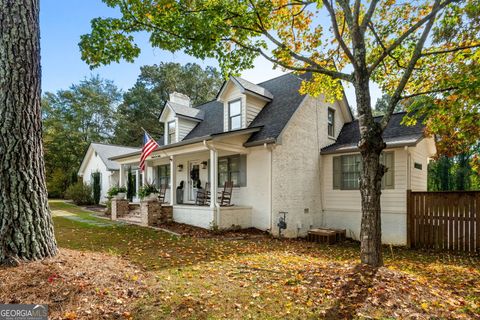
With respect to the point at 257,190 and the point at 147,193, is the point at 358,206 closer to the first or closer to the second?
the point at 257,190

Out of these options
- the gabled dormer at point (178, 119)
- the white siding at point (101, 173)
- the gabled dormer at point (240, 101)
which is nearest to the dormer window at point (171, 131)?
the gabled dormer at point (178, 119)

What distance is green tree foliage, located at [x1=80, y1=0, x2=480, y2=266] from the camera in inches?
203

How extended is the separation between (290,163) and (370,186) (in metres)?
6.37

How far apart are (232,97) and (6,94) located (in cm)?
951

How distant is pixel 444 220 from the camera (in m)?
9.06

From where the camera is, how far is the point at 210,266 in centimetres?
546

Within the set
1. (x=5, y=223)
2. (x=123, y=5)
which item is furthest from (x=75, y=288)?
(x=123, y=5)

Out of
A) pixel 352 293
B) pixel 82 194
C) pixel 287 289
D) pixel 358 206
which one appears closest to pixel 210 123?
pixel 358 206

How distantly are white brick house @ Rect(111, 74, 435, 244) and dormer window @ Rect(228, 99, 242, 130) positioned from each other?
0.05 meters

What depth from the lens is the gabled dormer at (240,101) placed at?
12.5m

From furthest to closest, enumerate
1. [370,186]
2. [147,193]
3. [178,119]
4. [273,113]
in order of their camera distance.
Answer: [178,119] → [273,113] → [147,193] → [370,186]

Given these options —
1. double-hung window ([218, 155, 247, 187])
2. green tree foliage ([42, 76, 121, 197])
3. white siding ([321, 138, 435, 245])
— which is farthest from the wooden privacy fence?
green tree foliage ([42, 76, 121, 197])

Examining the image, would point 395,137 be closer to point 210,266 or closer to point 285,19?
point 285,19

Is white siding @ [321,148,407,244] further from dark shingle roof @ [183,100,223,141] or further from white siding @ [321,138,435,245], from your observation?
dark shingle roof @ [183,100,223,141]
